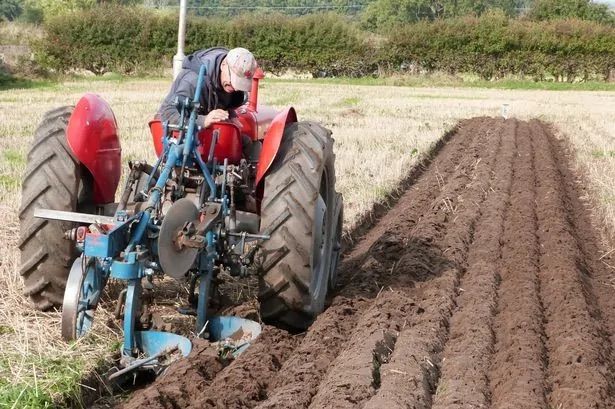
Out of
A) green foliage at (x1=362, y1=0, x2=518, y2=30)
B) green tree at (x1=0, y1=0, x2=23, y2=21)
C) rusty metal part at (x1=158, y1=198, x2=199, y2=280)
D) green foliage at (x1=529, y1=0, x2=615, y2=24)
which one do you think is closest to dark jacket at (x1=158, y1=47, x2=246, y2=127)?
rusty metal part at (x1=158, y1=198, x2=199, y2=280)

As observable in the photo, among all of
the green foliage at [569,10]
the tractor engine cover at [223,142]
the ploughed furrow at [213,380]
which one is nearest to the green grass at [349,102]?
the tractor engine cover at [223,142]

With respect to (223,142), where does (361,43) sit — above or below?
below

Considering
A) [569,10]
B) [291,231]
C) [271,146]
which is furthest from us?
[569,10]

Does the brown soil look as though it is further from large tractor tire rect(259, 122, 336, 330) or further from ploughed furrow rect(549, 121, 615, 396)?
large tractor tire rect(259, 122, 336, 330)

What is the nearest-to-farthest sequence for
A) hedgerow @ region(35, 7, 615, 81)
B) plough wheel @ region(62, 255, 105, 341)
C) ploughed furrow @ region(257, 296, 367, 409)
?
ploughed furrow @ region(257, 296, 367, 409) → plough wheel @ region(62, 255, 105, 341) → hedgerow @ region(35, 7, 615, 81)

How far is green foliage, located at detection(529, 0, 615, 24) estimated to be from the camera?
221ft

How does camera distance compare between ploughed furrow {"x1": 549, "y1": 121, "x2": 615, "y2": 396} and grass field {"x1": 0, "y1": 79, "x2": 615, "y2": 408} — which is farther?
ploughed furrow {"x1": 549, "y1": 121, "x2": 615, "y2": 396}

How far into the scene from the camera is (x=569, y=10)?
69062 mm

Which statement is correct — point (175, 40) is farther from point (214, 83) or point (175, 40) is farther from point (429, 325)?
point (429, 325)

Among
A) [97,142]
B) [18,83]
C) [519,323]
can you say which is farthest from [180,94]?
[18,83]

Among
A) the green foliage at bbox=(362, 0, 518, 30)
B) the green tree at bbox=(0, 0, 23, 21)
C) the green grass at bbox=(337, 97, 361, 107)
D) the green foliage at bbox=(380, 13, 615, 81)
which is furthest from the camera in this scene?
the green tree at bbox=(0, 0, 23, 21)

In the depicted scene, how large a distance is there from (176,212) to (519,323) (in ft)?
7.40

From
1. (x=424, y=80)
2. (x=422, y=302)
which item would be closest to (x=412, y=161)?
(x=422, y=302)

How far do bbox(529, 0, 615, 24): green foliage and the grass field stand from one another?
36623 millimetres
